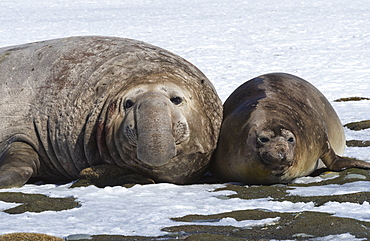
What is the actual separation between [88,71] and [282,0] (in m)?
26.4

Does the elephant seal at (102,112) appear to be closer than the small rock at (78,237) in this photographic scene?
No

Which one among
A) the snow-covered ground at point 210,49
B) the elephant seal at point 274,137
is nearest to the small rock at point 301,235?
the snow-covered ground at point 210,49

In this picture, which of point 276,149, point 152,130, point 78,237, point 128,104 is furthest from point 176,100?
point 78,237

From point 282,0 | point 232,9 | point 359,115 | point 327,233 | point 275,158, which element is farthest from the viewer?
point 282,0

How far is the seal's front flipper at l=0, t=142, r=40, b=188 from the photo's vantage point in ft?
15.0

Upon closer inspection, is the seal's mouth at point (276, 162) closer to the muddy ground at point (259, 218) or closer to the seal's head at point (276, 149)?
the seal's head at point (276, 149)

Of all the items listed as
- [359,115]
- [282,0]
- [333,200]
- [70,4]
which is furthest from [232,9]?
[333,200]

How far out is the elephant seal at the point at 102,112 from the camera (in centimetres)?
455

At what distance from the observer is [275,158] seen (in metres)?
4.46

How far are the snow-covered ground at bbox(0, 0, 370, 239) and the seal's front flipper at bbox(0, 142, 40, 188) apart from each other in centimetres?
11

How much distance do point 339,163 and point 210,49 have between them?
11795 mm

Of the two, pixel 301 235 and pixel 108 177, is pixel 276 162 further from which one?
pixel 301 235

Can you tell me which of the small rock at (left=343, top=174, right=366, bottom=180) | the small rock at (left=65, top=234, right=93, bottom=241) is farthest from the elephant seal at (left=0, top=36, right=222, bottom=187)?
the small rock at (left=65, top=234, right=93, bottom=241)

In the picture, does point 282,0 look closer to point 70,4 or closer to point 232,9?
point 232,9
